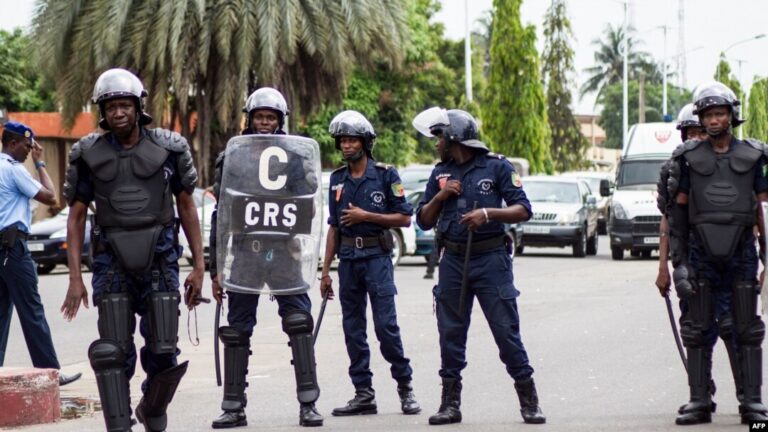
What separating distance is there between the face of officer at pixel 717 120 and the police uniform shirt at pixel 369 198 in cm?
198

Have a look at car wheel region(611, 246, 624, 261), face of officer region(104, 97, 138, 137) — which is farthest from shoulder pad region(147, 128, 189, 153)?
car wheel region(611, 246, 624, 261)

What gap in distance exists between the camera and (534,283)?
69.5ft

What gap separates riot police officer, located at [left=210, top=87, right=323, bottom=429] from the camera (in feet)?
27.3

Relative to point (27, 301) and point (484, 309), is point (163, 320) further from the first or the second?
point (27, 301)

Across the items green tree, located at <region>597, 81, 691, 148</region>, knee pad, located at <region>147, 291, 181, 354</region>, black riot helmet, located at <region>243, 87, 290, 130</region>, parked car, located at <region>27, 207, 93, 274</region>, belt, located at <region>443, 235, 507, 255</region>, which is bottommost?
parked car, located at <region>27, 207, 93, 274</region>

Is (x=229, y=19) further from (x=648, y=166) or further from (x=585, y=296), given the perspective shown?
(x=585, y=296)

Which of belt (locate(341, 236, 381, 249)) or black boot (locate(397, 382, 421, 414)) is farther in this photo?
belt (locate(341, 236, 381, 249))

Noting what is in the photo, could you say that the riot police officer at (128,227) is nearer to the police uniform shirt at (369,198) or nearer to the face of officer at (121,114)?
the face of officer at (121,114)

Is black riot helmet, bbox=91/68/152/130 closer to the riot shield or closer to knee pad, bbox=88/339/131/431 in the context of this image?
the riot shield

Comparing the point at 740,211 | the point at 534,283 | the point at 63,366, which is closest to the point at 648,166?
the point at 534,283

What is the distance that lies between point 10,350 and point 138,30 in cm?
1886

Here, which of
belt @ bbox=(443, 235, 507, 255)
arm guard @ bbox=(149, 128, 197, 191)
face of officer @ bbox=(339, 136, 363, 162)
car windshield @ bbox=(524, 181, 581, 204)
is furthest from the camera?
car windshield @ bbox=(524, 181, 581, 204)

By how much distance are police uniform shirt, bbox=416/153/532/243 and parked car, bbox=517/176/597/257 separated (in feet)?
64.6

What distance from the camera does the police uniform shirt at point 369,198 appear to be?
9077 mm
